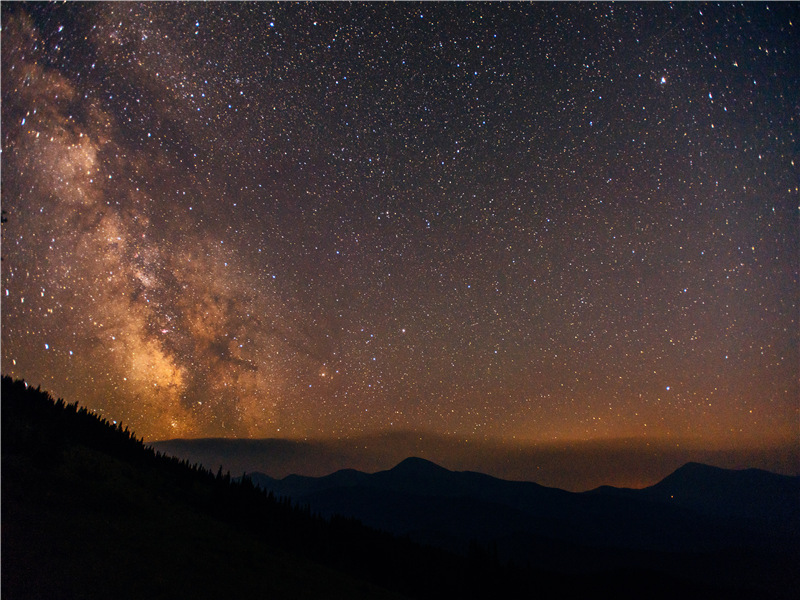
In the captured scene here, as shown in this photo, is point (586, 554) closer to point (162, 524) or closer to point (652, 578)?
point (652, 578)

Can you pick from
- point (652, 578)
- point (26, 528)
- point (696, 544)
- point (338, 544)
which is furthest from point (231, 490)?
point (696, 544)

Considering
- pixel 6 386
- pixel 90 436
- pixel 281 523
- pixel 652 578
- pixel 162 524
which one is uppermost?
pixel 6 386

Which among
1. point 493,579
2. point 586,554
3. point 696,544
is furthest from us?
point 696,544

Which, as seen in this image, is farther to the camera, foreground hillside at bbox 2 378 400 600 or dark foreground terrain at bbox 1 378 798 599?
dark foreground terrain at bbox 1 378 798 599

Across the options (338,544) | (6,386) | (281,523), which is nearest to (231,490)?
(281,523)

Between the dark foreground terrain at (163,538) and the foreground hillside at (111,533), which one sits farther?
the dark foreground terrain at (163,538)

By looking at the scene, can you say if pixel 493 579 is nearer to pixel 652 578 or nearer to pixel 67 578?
pixel 67 578

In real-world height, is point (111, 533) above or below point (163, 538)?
above

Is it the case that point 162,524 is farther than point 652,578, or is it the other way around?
point 652,578

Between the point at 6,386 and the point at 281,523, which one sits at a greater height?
the point at 6,386

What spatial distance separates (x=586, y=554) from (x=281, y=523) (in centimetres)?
14580

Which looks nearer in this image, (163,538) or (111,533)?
(111,533)

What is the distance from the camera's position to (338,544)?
25828 millimetres

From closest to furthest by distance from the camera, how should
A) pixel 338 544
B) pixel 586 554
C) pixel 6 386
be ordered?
pixel 6 386 → pixel 338 544 → pixel 586 554
